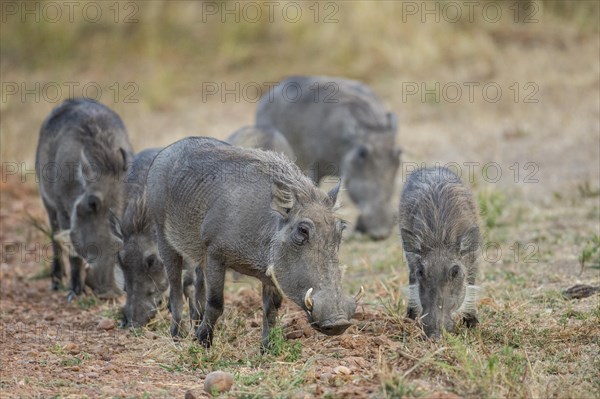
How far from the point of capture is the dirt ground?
4.89m

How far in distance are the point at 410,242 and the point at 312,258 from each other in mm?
1110

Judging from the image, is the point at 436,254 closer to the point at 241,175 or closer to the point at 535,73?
the point at 241,175

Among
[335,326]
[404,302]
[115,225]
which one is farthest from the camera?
[115,225]

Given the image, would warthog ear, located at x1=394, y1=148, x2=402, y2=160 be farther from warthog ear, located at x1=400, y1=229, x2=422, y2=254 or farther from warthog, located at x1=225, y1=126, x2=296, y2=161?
warthog ear, located at x1=400, y1=229, x2=422, y2=254

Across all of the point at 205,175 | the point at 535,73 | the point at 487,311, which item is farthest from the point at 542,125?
the point at 205,175

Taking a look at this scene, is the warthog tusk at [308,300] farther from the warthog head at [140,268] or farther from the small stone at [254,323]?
the warthog head at [140,268]

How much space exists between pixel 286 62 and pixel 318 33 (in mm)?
723

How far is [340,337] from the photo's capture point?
18.9 feet

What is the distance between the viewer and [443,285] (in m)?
5.82

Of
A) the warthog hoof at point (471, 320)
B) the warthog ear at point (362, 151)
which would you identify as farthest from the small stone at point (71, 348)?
the warthog ear at point (362, 151)

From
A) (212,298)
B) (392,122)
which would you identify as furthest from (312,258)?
(392,122)

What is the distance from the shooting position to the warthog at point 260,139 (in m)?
8.41

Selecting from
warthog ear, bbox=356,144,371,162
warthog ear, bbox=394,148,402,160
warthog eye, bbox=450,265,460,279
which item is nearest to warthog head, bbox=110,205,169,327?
warthog eye, bbox=450,265,460,279

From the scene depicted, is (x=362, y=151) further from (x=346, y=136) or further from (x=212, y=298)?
(x=212, y=298)
